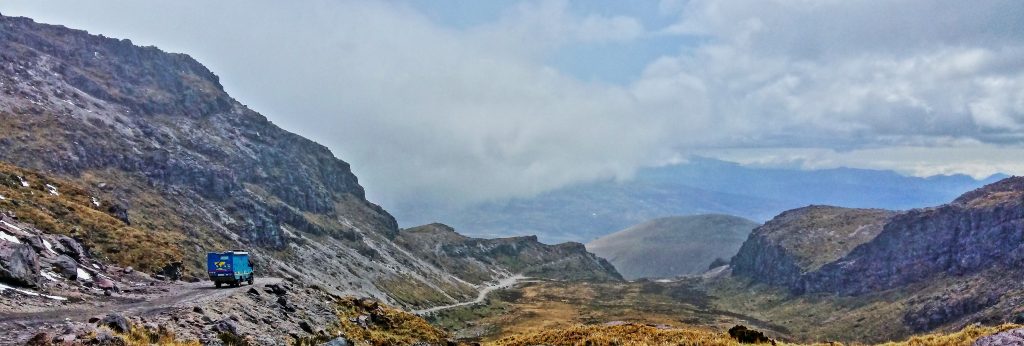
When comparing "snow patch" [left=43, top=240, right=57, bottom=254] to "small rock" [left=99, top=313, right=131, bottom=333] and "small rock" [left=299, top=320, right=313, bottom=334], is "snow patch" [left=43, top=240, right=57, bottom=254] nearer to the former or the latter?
"small rock" [left=299, top=320, right=313, bottom=334]

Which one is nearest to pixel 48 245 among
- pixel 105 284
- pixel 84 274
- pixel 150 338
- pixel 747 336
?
pixel 84 274

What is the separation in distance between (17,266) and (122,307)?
6.37 m

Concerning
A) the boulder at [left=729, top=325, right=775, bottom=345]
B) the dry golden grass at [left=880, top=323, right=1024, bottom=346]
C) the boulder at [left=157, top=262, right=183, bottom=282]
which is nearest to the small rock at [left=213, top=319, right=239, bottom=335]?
the boulder at [left=157, top=262, right=183, bottom=282]

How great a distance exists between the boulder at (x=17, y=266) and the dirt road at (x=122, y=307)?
3324mm

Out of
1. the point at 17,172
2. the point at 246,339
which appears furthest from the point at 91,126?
the point at 246,339

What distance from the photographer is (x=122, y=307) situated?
115ft

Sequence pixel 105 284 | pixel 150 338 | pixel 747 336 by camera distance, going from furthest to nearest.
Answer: pixel 105 284 < pixel 747 336 < pixel 150 338

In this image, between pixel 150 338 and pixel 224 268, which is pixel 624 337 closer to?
pixel 150 338

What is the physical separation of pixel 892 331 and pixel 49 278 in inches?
7986

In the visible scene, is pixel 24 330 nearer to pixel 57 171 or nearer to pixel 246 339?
pixel 246 339

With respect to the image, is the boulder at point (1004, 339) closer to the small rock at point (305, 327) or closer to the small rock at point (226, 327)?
the small rock at point (226, 327)

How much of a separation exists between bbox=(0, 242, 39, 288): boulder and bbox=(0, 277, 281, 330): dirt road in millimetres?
3324

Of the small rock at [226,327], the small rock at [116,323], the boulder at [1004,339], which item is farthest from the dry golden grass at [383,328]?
the boulder at [1004,339]

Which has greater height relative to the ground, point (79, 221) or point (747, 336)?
point (79, 221)
